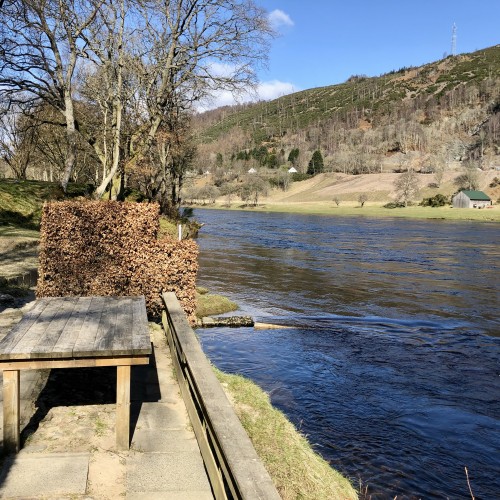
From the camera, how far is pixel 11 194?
21828 millimetres

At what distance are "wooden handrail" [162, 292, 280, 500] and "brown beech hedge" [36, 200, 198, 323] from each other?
350 cm

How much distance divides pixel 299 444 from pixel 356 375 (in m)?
4.41

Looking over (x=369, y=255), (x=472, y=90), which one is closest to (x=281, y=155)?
(x=472, y=90)

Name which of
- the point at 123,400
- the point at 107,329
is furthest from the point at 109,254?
the point at 123,400

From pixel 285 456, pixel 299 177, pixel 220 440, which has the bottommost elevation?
pixel 285 456

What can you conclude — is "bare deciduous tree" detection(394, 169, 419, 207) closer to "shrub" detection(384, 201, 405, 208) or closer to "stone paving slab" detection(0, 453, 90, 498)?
"shrub" detection(384, 201, 405, 208)

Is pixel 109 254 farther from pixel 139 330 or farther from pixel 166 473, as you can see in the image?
pixel 166 473

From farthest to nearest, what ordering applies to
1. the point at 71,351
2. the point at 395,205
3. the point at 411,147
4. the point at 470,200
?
the point at 411,147 → the point at 395,205 → the point at 470,200 → the point at 71,351

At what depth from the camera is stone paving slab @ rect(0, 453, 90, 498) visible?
150 inches

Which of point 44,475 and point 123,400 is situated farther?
point 123,400

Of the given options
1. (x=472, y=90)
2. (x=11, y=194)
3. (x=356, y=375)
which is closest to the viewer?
(x=356, y=375)

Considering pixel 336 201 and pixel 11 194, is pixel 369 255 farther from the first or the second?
pixel 336 201

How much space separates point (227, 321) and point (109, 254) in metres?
5.46

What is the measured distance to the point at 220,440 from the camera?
11.1 ft
